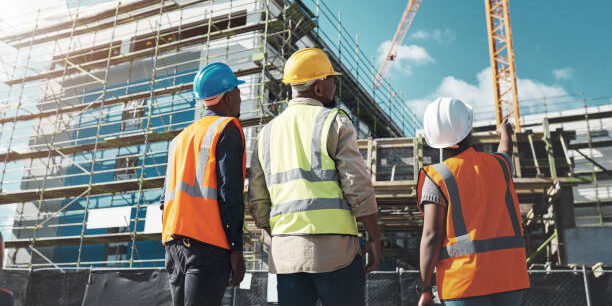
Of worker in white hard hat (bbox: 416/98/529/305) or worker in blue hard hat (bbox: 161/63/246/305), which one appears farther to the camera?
worker in blue hard hat (bbox: 161/63/246/305)

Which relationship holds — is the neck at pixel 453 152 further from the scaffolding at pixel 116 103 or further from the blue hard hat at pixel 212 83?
the scaffolding at pixel 116 103

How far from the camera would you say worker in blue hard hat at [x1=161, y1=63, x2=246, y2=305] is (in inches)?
93.9

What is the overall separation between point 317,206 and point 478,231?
722 mm

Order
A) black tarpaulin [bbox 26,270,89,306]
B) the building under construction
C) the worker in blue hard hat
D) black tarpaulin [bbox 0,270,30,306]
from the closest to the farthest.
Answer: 1. the worker in blue hard hat
2. black tarpaulin [bbox 26,270,89,306]
3. black tarpaulin [bbox 0,270,30,306]
4. the building under construction

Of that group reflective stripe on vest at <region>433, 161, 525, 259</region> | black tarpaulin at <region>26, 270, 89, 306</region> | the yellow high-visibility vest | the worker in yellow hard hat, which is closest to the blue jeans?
reflective stripe on vest at <region>433, 161, 525, 259</region>

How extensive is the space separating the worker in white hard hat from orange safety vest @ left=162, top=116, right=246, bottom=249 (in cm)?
97

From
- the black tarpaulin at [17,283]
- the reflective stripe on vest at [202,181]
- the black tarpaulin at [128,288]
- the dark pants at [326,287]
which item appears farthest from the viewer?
the black tarpaulin at [17,283]

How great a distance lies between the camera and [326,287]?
84.3 inches

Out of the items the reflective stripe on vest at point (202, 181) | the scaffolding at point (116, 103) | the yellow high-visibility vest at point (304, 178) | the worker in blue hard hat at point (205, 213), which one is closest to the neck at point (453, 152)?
the yellow high-visibility vest at point (304, 178)

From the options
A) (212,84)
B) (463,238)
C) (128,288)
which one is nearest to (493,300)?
(463,238)

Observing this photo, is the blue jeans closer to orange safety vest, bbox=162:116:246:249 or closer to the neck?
the neck

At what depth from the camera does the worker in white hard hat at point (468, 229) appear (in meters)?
2.15

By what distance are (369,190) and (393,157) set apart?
10.3m

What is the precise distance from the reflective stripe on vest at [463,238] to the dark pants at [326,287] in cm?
43
